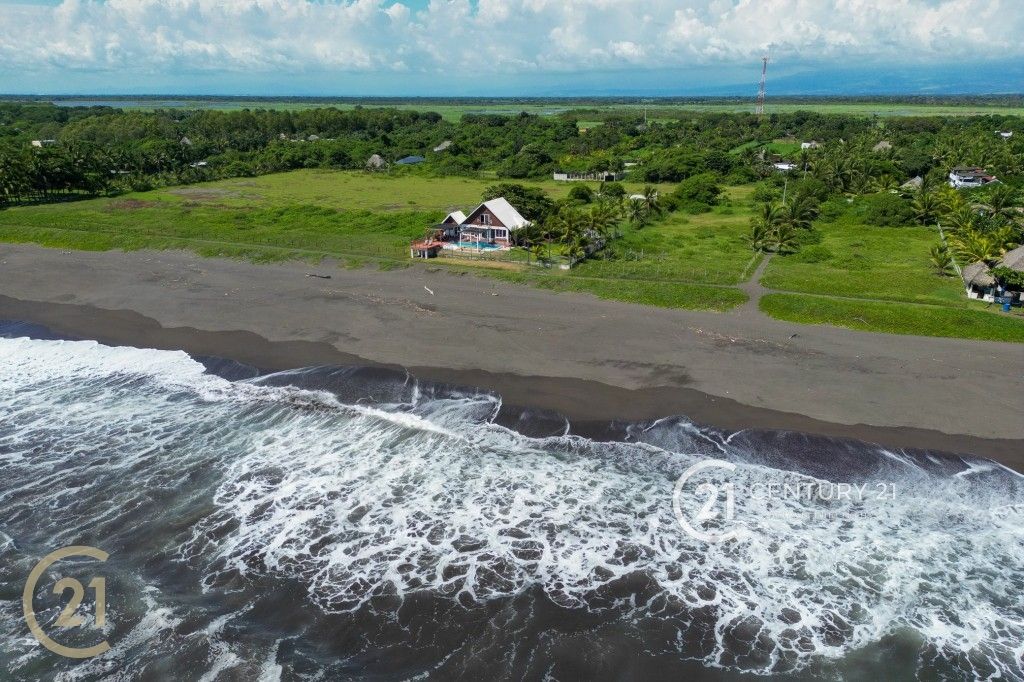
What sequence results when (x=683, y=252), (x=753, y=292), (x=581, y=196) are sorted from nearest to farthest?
(x=753, y=292), (x=683, y=252), (x=581, y=196)

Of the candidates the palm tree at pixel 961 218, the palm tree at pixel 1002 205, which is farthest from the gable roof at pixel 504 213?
the palm tree at pixel 1002 205

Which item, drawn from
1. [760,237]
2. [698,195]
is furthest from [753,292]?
[698,195]

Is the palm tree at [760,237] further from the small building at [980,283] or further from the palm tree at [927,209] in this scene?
the palm tree at [927,209]

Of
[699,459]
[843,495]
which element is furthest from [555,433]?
[843,495]

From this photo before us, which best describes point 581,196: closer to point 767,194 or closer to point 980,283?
point 767,194

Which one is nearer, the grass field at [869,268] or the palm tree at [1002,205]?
the grass field at [869,268]

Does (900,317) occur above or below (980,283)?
below
